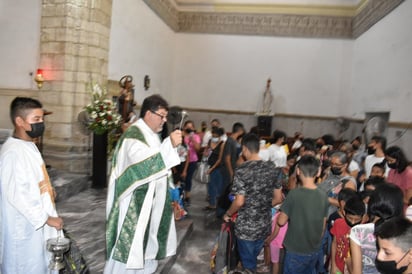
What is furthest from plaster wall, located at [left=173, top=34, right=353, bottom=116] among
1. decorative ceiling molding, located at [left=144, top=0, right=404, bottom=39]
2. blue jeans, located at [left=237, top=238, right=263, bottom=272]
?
blue jeans, located at [left=237, top=238, right=263, bottom=272]

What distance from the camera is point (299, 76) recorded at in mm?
13789

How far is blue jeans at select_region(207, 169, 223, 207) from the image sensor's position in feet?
21.5

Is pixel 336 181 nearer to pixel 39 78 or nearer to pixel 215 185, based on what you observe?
pixel 215 185

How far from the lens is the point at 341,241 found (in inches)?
113

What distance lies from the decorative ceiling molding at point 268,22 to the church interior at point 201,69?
1.6 inches

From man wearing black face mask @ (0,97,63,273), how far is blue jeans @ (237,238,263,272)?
1.75m

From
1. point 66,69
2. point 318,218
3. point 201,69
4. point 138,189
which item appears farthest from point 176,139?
point 201,69

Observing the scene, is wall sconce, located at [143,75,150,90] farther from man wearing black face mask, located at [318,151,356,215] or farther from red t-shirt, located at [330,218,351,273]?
red t-shirt, located at [330,218,351,273]

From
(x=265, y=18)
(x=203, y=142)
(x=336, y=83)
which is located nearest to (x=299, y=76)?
(x=336, y=83)

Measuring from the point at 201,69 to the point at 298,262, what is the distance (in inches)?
470

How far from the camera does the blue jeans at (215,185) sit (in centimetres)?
655

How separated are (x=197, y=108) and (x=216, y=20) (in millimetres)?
3620

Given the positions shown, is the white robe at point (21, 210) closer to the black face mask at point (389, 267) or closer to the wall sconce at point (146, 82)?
the black face mask at point (389, 267)

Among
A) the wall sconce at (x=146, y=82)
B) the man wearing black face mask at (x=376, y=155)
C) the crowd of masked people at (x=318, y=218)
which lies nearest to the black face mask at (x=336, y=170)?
the crowd of masked people at (x=318, y=218)
